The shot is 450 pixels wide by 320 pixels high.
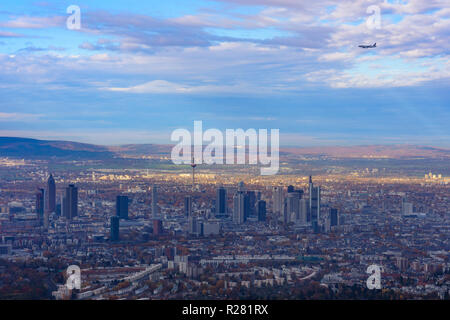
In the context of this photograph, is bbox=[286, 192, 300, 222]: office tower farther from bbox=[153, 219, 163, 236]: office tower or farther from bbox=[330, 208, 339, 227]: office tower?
bbox=[153, 219, 163, 236]: office tower

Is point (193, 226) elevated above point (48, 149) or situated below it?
below

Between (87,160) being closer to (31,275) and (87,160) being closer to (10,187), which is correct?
(10,187)

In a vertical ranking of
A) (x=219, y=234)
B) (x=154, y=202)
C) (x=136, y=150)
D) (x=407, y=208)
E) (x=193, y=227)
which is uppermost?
(x=136, y=150)

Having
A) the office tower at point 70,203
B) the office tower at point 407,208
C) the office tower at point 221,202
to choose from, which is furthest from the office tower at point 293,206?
the office tower at point 70,203

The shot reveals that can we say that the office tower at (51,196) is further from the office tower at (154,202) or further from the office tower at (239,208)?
the office tower at (239,208)

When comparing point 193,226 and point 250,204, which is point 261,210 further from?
point 193,226

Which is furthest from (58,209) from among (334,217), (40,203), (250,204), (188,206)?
(334,217)
